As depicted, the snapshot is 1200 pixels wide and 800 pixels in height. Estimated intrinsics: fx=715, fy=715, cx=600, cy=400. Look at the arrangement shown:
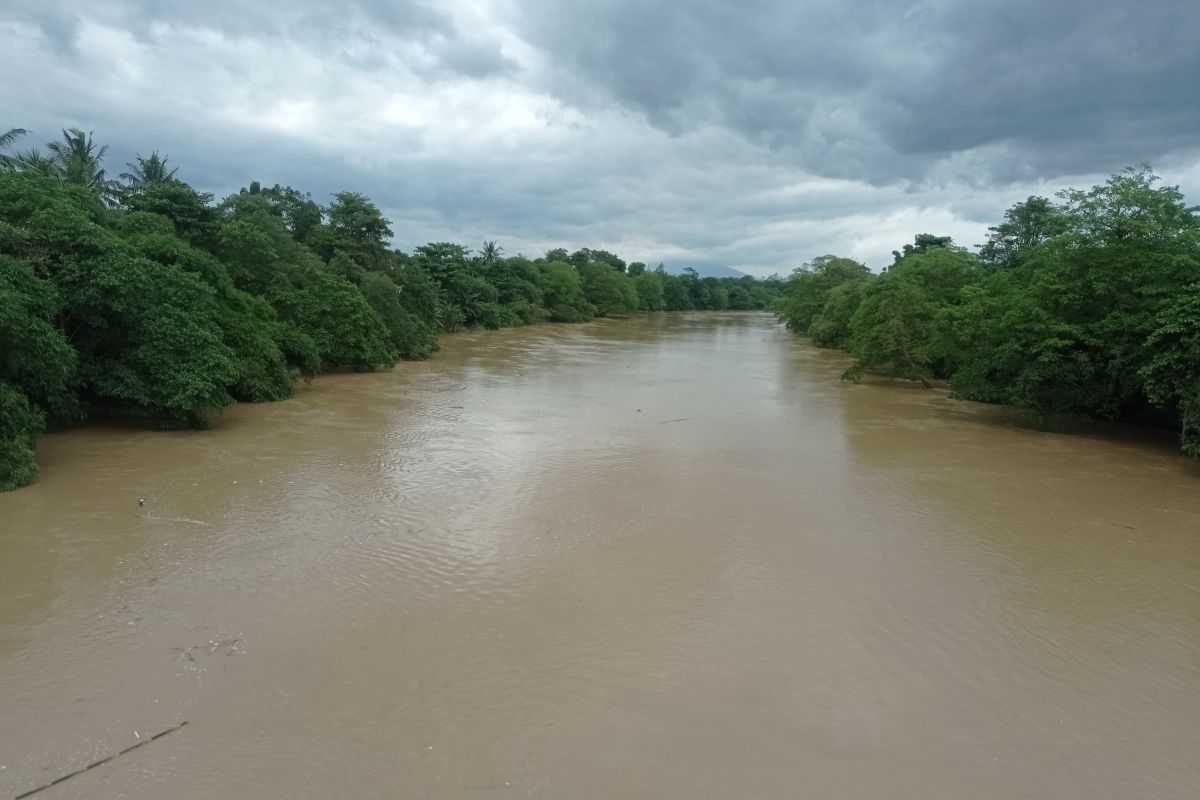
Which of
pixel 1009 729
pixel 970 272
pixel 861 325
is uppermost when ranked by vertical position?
pixel 970 272

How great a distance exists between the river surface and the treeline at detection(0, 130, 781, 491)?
1258mm

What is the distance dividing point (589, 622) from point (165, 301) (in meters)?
11.2

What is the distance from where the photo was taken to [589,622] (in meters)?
6.95

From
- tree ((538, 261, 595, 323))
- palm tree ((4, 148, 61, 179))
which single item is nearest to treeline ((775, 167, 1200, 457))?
palm tree ((4, 148, 61, 179))

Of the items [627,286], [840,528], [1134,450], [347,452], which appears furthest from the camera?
[627,286]

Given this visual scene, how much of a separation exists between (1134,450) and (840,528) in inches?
391

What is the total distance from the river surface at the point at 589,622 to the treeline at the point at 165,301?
1.26m

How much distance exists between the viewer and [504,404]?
63.4 ft

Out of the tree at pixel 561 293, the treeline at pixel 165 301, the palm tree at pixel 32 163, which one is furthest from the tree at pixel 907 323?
the tree at pixel 561 293

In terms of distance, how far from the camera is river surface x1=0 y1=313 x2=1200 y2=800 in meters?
4.96

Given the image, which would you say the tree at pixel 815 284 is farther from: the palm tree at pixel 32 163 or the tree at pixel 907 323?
the palm tree at pixel 32 163

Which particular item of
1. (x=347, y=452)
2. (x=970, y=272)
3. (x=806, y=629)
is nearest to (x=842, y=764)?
(x=806, y=629)

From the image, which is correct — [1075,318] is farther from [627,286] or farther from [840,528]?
[627,286]

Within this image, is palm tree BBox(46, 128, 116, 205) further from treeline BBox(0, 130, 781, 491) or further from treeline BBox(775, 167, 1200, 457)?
treeline BBox(775, 167, 1200, 457)
